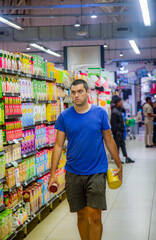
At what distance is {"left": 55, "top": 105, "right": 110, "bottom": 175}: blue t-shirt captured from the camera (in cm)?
383

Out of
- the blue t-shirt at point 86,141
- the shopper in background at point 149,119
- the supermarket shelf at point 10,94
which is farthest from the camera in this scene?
the shopper in background at point 149,119

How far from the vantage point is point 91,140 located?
3844 millimetres

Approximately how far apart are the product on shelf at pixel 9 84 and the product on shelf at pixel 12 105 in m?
0.10

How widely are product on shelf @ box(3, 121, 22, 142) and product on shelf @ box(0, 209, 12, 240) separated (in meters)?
0.83

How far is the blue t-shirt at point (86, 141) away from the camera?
383 centimetres

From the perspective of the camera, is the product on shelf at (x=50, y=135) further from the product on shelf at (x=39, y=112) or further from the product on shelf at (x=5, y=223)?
the product on shelf at (x=5, y=223)

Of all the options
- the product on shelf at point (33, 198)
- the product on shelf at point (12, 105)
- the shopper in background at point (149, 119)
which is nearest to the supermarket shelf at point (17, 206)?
the product on shelf at point (33, 198)

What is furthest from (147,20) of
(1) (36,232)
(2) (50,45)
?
(2) (50,45)

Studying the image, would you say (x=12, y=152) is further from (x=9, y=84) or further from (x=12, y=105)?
(x=9, y=84)

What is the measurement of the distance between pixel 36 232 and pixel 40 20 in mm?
16526

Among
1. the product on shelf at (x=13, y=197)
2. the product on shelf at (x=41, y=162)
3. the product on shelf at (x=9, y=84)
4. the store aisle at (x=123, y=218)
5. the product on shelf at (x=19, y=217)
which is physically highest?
the product on shelf at (x=9, y=84)

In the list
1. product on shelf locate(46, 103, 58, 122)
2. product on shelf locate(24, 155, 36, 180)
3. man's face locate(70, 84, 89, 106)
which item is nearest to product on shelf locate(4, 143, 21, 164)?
product on shelf locate(24, 155, 36, 180)

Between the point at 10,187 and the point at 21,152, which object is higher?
the point at 21,152

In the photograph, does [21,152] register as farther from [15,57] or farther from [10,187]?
[15,57]
